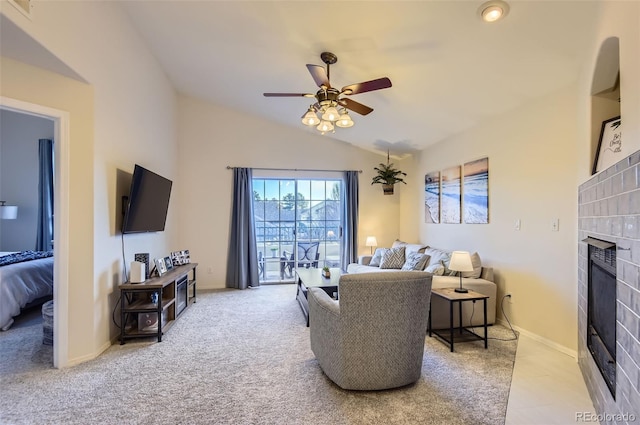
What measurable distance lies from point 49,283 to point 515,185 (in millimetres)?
5908

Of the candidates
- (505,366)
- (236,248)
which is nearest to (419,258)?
(505,366)

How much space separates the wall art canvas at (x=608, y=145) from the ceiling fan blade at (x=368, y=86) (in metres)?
1.60

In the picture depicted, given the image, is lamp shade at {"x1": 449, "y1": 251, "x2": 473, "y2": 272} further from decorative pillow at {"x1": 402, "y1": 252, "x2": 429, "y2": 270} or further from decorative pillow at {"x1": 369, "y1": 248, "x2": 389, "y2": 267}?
decorative pillow at {"x1": 369, "y1": 248, "x2": 389, "y2": 267}

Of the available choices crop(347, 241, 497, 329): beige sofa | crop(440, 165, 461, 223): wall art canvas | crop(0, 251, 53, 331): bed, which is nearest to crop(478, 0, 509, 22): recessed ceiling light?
crop(347, 241, 497, 329): beige sofa

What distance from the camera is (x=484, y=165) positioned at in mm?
3938

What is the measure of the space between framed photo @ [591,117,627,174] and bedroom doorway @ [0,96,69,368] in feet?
13.3

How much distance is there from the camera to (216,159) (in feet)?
18.5

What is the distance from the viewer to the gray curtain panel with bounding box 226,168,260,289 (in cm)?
554

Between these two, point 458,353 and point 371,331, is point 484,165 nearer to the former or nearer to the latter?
point 458,353

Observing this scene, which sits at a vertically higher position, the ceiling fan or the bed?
the ceiling fan

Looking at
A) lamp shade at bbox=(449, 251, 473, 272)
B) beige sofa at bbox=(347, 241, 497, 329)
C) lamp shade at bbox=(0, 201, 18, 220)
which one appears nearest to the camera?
lamp shade at bbox=(449, 251, 473, 272)

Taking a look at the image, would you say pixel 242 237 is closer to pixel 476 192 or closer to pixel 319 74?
pixel 319 74

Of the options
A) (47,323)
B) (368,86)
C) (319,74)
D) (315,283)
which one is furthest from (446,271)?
(47,323)

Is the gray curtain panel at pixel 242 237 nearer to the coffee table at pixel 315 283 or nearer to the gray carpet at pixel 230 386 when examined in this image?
the coffee table at pixel 315 283
